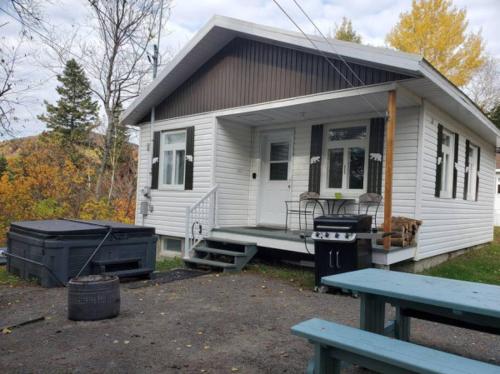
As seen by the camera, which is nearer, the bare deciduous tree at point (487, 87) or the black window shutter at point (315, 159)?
the black window shutter at point (315, 159)

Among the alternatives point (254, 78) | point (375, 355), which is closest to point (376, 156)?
point (254, 78)

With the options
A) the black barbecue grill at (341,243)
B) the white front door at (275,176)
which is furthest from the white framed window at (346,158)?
the black barbecue grill at (341,243)

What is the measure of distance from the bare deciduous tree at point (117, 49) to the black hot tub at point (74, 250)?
8757 millimetres

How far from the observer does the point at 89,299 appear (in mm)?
3975

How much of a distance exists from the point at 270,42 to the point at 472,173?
5.94 metres

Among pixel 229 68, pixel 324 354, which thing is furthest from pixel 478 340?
pixel 229 68

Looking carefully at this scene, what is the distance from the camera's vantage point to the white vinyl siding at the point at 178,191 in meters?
8.19

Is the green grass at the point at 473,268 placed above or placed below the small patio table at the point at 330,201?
below

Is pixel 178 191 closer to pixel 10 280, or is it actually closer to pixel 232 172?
pixel 232 172

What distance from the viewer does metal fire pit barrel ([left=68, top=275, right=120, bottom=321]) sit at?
3965mm

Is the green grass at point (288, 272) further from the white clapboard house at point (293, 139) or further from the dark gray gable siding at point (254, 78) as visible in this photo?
the dark gray gable siding at point (254, 78)

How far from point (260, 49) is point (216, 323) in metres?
5.21

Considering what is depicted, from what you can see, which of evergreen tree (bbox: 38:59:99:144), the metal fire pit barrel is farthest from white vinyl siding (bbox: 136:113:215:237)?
evergreen tree (bbox: 38:59:99:144)

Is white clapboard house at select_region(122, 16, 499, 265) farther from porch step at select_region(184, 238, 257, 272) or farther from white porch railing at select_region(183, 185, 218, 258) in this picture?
porch step at select_region(184, 238, 257, 272)
